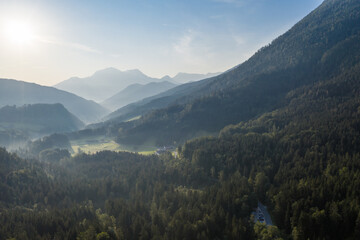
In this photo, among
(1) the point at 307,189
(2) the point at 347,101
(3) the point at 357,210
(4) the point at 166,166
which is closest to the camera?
(3) the point at 357,210

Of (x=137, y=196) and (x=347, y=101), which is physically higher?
(x=347, y=101)

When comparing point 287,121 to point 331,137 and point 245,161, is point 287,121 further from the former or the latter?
point 245,161

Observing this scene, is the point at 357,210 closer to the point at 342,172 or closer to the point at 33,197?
the point at 342,172

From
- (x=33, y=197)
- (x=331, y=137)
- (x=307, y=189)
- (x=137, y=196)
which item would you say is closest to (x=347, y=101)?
(x=331, y=137)

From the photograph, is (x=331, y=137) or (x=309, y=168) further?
(x=331, y=137)

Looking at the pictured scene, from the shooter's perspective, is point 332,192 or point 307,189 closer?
point 332,192

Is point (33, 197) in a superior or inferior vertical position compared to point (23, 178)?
inferior

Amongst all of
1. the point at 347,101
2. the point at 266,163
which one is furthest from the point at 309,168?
the point at 347,101

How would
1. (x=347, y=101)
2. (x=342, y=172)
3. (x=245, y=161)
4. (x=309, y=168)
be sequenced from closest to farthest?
(x=342, y=172) < (x=309, y=168) < (x=245, y=161) < (x=347, y=101)

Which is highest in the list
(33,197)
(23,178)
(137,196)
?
(23,178)
